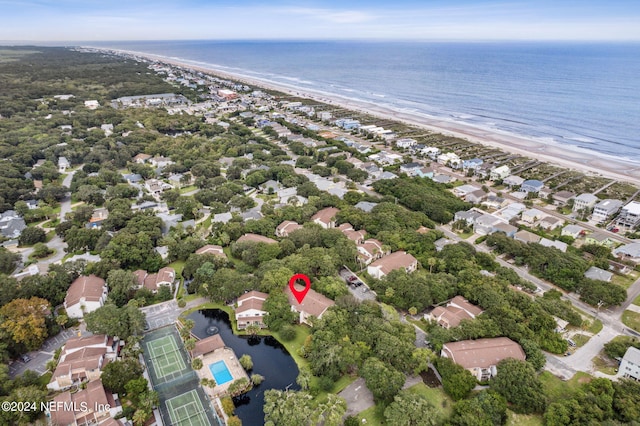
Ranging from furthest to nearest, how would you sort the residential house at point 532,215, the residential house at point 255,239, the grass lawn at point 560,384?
the residential house at point 532,215 → the residential house at point 255,239 → the grass lawn at point 560,384

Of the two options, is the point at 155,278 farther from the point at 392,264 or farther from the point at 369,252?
the point at 392,264

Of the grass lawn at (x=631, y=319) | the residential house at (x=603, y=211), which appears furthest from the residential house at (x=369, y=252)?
the residential house at (x=603, y=211)

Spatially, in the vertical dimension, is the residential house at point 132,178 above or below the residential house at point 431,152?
below

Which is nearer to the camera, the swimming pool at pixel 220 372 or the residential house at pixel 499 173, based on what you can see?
the swimming pool at pixel 220 372

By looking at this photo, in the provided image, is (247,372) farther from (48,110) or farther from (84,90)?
(84,90)

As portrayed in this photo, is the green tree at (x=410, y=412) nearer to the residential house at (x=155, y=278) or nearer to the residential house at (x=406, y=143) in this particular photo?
the residential house at (x=155, y=278)

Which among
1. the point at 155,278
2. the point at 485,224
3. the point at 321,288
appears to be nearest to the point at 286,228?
the point at 321,288

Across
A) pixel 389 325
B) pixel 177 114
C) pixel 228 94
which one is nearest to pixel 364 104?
pixel 228 94
